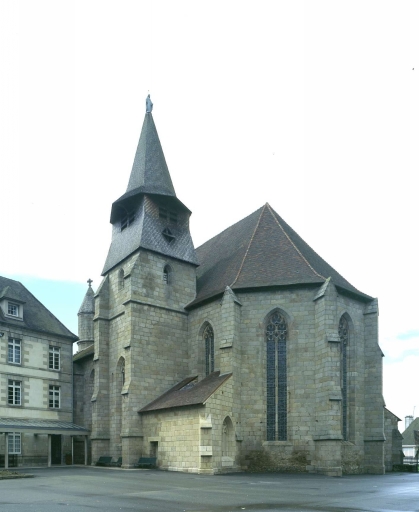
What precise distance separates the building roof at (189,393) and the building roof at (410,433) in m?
54.0

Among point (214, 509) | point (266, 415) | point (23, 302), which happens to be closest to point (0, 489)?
point (214, 509)

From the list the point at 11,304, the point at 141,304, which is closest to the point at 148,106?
the point at 141,304

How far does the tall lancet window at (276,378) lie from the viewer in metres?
28.6

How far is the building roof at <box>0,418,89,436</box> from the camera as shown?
31.9 m

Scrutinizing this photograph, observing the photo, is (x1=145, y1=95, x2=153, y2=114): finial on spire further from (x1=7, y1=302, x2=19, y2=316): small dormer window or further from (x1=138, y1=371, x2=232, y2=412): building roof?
(x1=138, y1=371, x2=232, y2=412): building roof

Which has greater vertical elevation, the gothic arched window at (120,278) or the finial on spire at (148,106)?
the finial on spire at (148,106)

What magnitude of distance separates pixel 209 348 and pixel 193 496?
55.1 ft

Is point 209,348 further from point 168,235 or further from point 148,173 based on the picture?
point 148,173

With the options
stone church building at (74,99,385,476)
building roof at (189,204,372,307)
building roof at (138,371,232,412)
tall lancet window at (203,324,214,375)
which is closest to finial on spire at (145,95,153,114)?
stone church building at (74,99,385,476)

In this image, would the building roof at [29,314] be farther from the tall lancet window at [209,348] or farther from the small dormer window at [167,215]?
the tall lancet window at [209,348]

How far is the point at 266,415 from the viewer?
94.5 feet

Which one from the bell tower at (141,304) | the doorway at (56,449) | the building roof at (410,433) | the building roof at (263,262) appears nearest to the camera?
the building roof at (263,262)

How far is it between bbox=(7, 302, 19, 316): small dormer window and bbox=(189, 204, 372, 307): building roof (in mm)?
10754

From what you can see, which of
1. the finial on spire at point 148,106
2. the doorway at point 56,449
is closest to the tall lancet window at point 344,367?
the doorway at point 56,449
